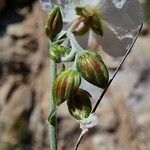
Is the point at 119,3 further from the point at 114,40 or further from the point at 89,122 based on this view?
the point at 89,122

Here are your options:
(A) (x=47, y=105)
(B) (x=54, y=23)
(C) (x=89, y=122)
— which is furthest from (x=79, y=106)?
(A) (x=47, y=105)

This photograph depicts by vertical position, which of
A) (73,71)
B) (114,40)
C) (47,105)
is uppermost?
(73,71)

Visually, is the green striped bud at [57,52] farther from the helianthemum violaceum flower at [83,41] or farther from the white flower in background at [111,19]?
the white flower in background at [111,19]

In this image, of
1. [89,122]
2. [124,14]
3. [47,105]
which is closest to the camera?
[89,122]

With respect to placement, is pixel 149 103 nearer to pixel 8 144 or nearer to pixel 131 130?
pixel 131 130

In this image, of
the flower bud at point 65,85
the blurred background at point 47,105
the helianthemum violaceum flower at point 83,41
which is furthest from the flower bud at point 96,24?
the blurred background at point 47,105

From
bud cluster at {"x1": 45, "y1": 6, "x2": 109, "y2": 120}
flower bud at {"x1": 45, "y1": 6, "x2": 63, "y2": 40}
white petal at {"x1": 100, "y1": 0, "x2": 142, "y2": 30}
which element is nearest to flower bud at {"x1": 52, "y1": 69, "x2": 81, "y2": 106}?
bud cluster at {"x1": 45, "y1": 6, "x2": 109, "y2": 120}
